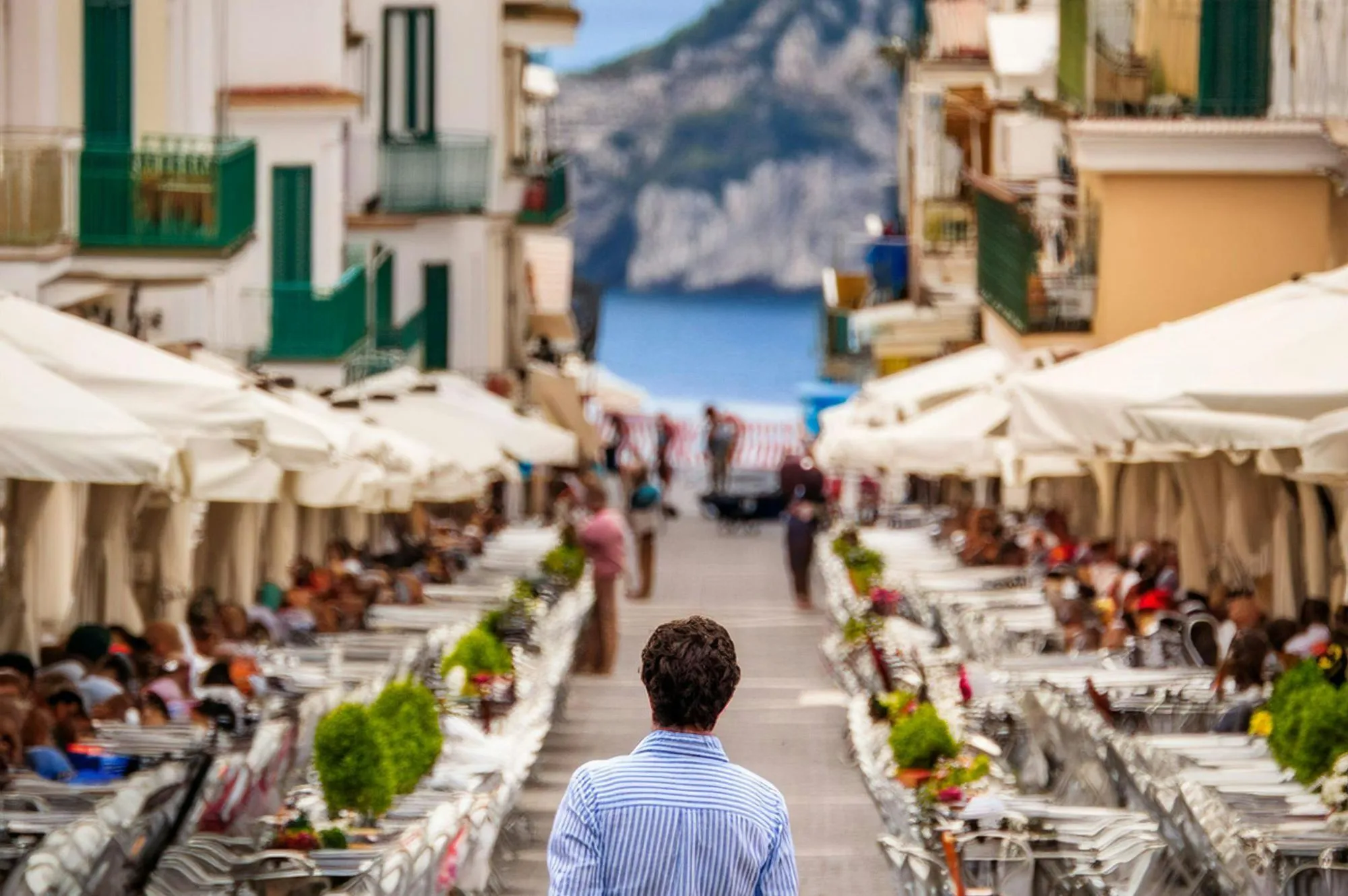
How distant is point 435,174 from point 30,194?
2462 cm

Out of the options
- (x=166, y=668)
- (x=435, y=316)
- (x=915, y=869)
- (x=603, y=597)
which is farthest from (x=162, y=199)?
(x=435, y=316)

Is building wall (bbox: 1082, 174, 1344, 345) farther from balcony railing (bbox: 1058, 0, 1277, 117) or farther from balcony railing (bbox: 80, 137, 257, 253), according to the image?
balcony railing (bbox: 80, 137, 257, 253)

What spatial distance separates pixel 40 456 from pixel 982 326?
31.7m

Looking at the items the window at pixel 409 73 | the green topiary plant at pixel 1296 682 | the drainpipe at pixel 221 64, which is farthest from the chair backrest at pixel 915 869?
the window at pixel 409 73

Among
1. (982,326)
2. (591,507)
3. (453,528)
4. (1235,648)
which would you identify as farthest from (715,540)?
(1235,648)

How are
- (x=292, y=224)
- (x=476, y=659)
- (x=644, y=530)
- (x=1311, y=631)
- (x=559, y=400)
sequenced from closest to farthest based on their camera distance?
(x=1311, y=631), (x=476, y=659), (x=292, y=224), (x=644, y=530), (x=559, y=400)

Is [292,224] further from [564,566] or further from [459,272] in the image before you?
[459,272]

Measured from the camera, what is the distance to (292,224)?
34.1 metres

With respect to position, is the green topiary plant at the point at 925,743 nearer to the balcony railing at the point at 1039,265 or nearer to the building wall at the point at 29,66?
the building wall at the point at 29,66

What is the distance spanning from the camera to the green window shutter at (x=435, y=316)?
46062 mm

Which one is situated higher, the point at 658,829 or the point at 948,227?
the point at 948,227

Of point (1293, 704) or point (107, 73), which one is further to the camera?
point (107, 73)

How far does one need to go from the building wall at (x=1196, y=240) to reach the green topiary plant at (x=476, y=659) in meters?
11.0

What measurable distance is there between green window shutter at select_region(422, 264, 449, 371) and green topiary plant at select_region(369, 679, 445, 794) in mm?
32061
